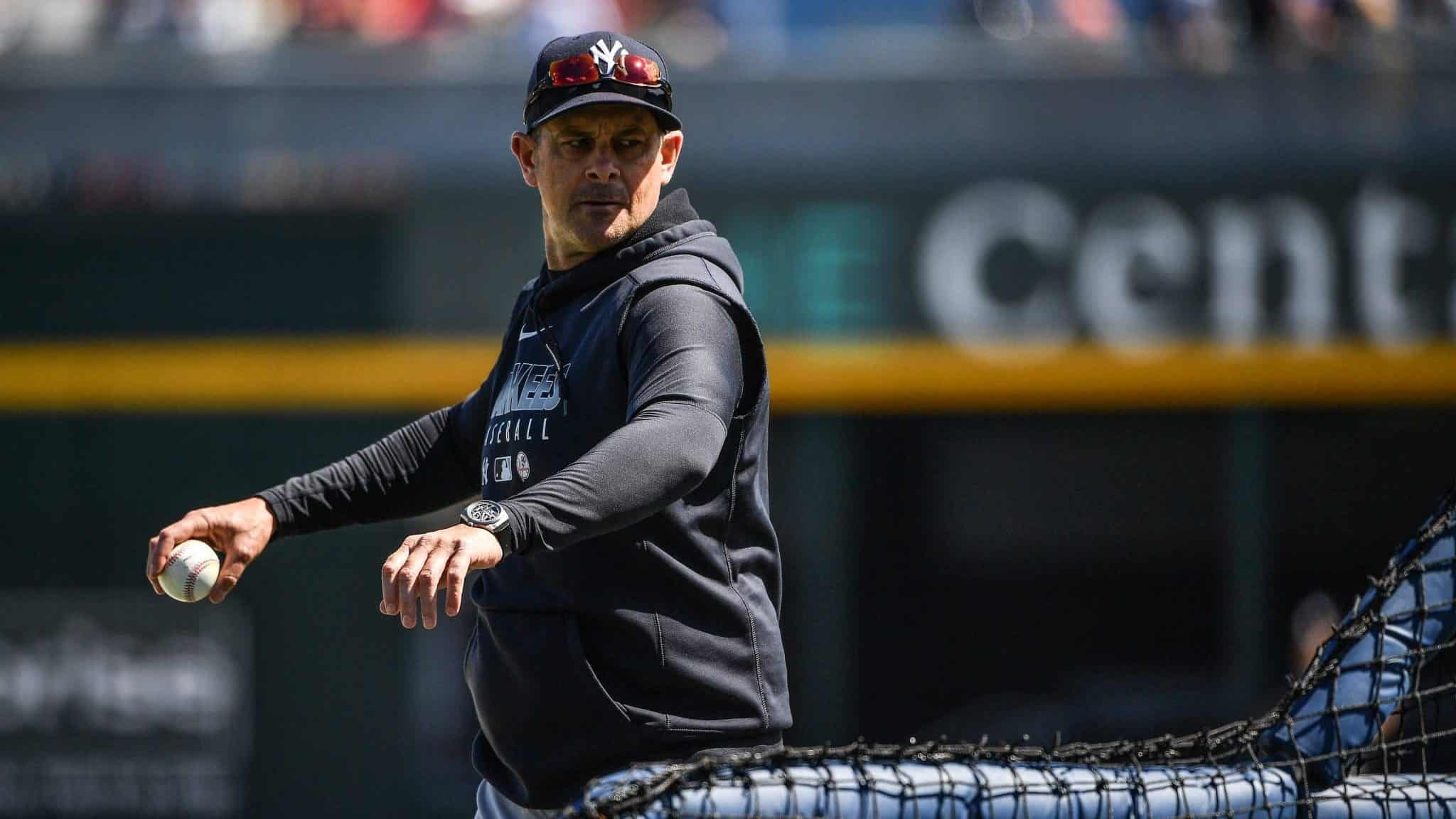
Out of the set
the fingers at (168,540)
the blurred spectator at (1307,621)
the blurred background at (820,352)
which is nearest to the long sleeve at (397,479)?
the fingers at (168,540)

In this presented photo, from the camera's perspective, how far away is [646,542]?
8.13 feet

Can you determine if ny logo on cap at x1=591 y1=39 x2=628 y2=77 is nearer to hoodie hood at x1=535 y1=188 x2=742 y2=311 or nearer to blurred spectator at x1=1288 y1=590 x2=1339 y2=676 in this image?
hoodie hood at x1=535 y1=188 x2=742 y2=311

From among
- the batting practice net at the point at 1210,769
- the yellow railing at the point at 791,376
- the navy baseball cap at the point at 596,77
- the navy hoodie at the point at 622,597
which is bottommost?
the batting practice net at the point at 1210,769

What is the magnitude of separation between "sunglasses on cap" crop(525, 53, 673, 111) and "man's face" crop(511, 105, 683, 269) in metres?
0.05

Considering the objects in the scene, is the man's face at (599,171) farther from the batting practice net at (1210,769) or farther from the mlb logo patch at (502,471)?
the batting practice net at (1210,769)

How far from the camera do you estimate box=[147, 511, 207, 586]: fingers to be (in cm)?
249

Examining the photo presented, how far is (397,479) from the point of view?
9.58 feet

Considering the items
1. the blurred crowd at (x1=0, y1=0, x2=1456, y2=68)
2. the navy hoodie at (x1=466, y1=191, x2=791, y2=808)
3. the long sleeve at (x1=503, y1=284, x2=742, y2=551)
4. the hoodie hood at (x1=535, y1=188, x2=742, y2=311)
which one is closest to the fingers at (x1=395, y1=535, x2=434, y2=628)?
the long sleeve at (x1=503, y1=284, x2=742, y2=551)

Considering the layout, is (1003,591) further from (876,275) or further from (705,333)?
(705,333)

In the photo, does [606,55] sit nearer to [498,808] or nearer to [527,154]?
[527,154]

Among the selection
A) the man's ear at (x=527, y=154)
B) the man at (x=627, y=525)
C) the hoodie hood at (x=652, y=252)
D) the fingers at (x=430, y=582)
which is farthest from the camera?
the man's ear at (x=527, y=154)

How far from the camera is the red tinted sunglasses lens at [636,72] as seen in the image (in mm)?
2523

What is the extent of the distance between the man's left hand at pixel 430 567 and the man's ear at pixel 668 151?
32.3 inches

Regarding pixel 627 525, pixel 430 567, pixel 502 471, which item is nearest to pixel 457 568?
pixel 430 567
